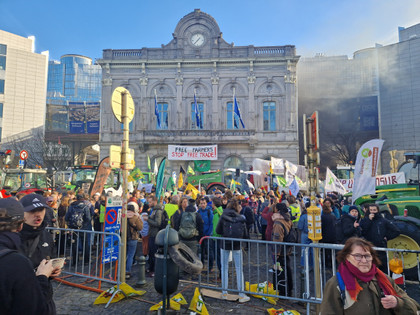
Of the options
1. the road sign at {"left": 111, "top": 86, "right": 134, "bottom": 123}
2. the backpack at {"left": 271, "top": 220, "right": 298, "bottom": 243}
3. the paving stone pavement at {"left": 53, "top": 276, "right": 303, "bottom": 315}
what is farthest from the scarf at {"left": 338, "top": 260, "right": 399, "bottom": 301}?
the road sign at {"left": 111, "top": 86, "right": 134, "bottom": 123}

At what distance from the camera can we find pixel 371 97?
130 ft

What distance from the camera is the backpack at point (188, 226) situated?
21.4 ft

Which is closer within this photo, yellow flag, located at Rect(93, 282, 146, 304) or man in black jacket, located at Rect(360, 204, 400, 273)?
yellow flag, located at Rect(93, 282, 146, 304)

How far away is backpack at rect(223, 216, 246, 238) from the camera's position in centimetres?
600

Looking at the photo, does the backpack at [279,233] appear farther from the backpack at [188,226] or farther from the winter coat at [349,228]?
the backpack at [188,226]

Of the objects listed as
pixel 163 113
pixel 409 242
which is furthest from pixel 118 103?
pixel 163 113

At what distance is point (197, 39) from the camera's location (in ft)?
99.5

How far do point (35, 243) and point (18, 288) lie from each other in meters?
1.50

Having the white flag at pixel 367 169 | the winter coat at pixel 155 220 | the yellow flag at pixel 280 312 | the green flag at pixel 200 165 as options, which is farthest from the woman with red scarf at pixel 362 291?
the green flag at pixel 200 165

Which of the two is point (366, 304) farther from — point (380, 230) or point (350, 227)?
point (350, 227)

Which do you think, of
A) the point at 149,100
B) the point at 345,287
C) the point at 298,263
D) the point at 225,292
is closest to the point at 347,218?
the point at 298,263

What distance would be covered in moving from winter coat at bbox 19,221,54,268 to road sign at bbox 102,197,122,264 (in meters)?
2.88

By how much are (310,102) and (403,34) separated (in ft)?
51.9

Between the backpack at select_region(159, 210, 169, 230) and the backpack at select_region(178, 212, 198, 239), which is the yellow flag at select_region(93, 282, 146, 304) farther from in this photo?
the backpack at select_region(159, 210, 169, 230)
